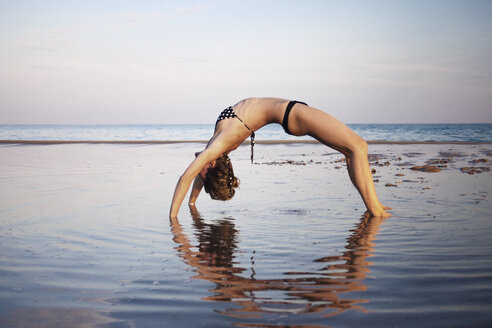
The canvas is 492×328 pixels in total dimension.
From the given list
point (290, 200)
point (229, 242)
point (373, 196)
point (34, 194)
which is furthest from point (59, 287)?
point (34, 194)

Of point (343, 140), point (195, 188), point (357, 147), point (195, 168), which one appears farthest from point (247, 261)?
point (195, 188)

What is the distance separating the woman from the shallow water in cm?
37

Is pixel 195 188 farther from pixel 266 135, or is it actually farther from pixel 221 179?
pixel 266 135

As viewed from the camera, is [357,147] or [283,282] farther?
[357,147]

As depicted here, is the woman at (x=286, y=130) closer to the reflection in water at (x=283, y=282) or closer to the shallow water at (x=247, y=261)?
the shallow water at (x=247, y=261)

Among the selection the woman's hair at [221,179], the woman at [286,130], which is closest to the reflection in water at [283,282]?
the woman at [286,130]

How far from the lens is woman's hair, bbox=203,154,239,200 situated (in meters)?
5.78

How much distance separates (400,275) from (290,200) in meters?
3.66

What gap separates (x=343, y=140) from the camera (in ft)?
17.7

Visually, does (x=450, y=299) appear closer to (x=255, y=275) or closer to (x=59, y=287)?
(x=255, y=275)

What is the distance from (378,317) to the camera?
2.26 m

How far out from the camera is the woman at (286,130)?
17.4 ft

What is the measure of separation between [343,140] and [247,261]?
2564 mm

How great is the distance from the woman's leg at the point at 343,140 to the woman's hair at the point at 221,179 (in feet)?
3.56
